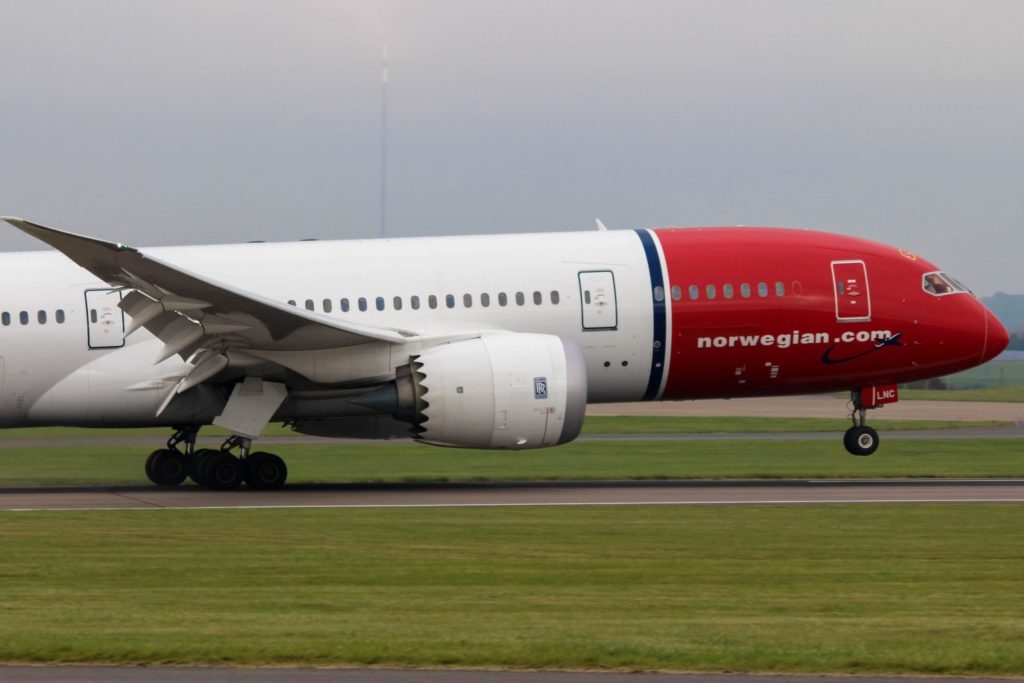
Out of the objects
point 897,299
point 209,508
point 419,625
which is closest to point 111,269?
point 209,508

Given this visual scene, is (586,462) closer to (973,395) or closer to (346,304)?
(346,304)

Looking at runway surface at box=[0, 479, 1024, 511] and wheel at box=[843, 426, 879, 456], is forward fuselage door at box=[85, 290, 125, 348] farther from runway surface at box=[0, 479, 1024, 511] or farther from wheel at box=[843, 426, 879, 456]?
wheel at box=[843, 426, 879, 456]

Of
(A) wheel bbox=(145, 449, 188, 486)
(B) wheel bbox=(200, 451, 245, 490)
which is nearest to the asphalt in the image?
(A) wheel bbox=(145, 449, 188, 486)

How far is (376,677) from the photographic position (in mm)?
9633

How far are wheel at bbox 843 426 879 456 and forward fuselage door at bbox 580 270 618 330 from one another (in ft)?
15.5

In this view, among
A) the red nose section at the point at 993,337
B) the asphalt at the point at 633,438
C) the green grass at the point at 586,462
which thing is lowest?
the asphalt at the point at 633,438

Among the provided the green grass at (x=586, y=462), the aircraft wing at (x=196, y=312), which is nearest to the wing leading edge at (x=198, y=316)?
the aircraft wing at (x=196, y=312)

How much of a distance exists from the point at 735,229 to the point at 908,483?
5.08 meters

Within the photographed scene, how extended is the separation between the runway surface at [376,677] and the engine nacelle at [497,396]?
11911 millimetres

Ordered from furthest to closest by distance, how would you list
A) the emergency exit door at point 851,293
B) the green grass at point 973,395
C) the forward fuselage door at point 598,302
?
1. the green grass at point 973,395
2. the emergency exit door at point 851,293
3. the forward fuselage door at point 598,302

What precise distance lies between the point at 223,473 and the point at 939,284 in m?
12.3

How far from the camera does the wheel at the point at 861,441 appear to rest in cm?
2530

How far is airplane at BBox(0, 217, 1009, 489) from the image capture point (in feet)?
72.2

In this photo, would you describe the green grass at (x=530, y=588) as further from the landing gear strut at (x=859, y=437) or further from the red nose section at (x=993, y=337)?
the red nose section at (x=993, y=337)
